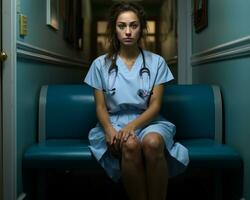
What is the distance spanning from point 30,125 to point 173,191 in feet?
3.25

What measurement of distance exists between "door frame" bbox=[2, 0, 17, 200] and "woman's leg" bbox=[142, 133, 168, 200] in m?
0.63

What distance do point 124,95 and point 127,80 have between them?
0.25 feet

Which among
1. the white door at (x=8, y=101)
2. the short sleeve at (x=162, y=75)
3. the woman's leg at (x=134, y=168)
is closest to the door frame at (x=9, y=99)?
the white door at (x=8, y=101)

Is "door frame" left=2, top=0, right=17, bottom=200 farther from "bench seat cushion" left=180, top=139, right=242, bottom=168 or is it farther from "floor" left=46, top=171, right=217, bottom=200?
"bench seat cushion" left=180, top=139, right=242, bottom=168

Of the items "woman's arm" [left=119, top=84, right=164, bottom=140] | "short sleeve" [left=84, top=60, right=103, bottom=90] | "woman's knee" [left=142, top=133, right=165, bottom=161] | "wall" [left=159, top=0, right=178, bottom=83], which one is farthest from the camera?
"wall" [left=159, top=0, right=178, bottom=83]

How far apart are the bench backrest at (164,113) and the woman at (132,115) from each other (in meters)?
0.38

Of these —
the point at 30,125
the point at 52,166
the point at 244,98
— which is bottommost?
the point at 52,166

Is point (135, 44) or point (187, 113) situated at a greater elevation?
point (135, 44)

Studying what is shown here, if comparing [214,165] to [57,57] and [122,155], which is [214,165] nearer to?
[122,155]

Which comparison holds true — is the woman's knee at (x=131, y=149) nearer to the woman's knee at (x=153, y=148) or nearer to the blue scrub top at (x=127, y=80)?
the woman's knee at (x=153, y=148)

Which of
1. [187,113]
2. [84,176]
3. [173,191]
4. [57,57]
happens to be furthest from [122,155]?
[57,57]

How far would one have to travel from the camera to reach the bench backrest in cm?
235

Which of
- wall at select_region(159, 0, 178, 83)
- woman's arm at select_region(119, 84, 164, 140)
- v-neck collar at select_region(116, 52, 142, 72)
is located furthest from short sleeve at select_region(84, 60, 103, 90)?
wall at select_region(159, 0, 178, 83)

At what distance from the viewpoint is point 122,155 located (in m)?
1.76
